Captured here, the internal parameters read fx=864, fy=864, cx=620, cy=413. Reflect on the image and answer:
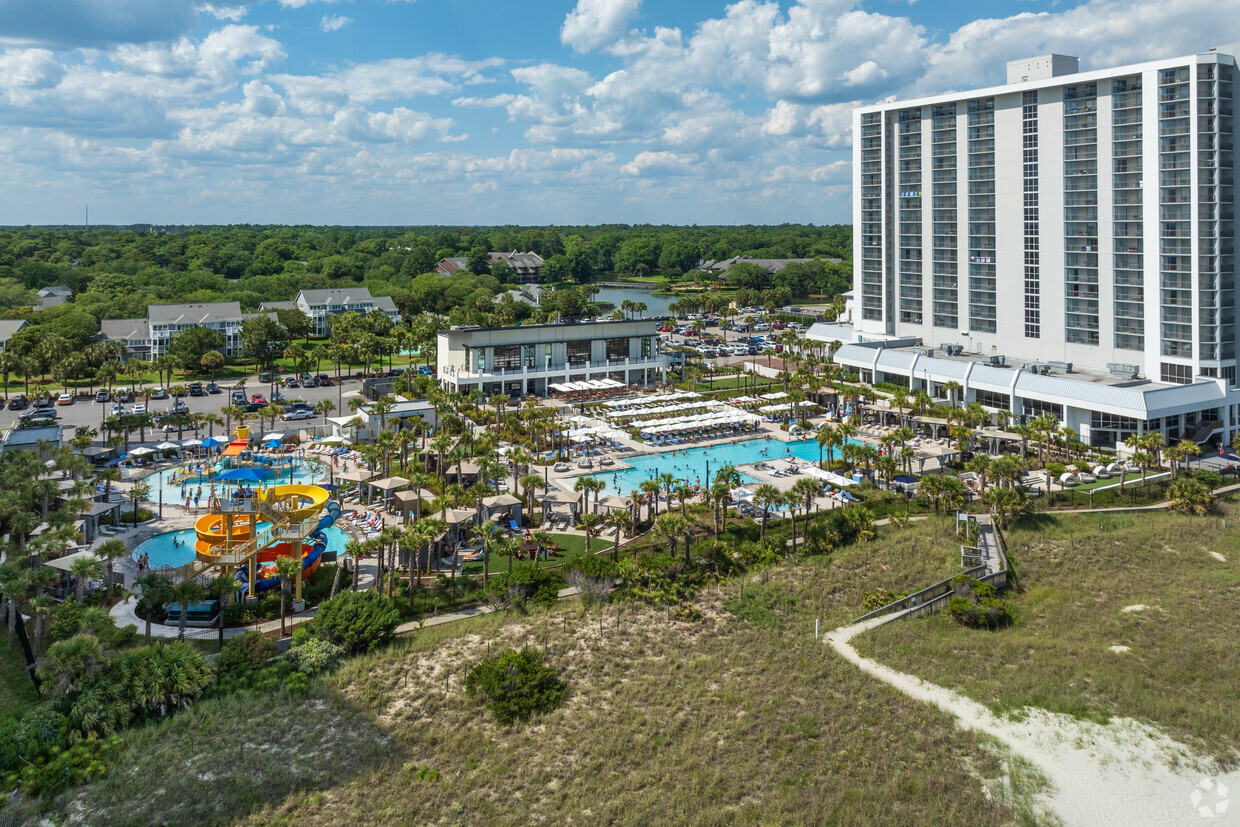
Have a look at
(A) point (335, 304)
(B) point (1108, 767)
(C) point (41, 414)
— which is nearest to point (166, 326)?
(A) point (335, 304)

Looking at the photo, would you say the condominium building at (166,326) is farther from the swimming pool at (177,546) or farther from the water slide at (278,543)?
the water slide at (278,543)

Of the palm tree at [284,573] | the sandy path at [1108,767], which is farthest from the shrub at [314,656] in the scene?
the sandy path at [1108,767]

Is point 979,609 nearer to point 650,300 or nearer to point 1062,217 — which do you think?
point 1062,217

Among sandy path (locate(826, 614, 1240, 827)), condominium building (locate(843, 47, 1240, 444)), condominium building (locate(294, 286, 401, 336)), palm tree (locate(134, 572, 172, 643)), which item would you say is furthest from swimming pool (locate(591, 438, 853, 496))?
condominium building (locate(294, 286, 401, 336))

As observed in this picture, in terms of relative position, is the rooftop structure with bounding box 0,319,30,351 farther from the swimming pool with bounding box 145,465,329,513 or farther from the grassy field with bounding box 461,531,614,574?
the grassy field with bounding box 461,531,614,574

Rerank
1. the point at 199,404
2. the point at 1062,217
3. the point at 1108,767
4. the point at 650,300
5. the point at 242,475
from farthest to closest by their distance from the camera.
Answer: the point at 650,300 < the point at 199,404 < the point at 1062,217 < the point at 242,475 < the point at 1108,767

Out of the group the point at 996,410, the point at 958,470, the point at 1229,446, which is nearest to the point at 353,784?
the point at 958,470
